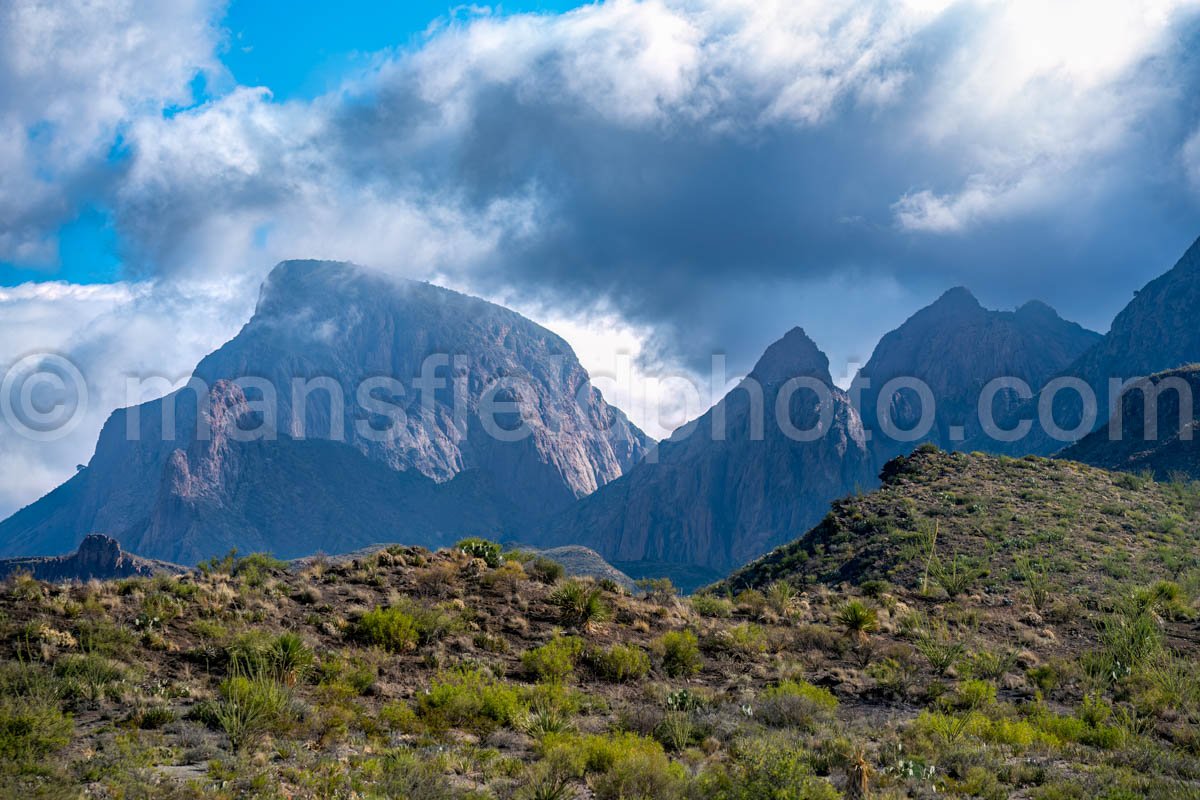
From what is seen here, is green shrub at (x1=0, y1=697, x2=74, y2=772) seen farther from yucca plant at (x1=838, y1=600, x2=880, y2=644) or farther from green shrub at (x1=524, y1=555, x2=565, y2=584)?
yucca plant at (x1=838, y1=600, x2=880, y2=644)

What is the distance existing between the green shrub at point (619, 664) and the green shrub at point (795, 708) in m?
3.67

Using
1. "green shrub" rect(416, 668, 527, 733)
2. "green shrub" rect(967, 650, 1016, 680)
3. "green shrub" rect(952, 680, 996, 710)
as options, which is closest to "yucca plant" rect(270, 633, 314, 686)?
"green shrub" rect(416, 668, 527, 733)

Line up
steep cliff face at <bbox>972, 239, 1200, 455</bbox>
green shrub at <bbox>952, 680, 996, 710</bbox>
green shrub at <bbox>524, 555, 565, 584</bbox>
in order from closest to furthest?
green shrub at <bbox>952, 680, 996, 710</bbox> → green shrub at <bbox>524, 555, 565, 584</bbox> → steep cliff face at <bbox>972, 239, 1200, 455</bbox>

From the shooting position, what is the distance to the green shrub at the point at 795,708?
19.8 metres

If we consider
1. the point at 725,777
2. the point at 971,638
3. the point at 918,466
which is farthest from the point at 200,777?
the point at 918,466

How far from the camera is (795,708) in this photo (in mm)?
20312

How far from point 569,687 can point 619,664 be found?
7.14 feet

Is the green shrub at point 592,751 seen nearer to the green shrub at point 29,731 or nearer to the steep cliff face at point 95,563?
the green shrub at point 29,731

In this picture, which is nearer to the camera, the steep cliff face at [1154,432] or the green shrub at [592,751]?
the green shrub at [592,751]

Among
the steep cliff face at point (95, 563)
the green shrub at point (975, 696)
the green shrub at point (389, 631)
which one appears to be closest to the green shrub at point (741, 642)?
the green shrub at point (975, 696)

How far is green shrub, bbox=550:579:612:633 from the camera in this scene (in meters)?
27.9

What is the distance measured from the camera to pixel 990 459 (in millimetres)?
69938

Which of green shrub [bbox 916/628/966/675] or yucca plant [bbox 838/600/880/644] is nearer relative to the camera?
green shrub [bbox 916/628/966/675]

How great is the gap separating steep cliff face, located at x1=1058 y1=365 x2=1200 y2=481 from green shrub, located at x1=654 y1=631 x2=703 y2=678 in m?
69.7
